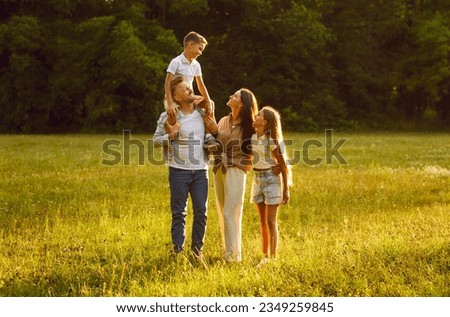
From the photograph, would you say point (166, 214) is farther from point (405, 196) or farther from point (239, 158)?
point (405, 196)

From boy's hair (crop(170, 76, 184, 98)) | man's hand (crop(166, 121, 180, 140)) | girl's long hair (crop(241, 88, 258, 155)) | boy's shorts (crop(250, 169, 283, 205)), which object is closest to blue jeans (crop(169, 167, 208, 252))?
man's hand (crop(166, 121, 180, 140))

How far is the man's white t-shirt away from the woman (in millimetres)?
265

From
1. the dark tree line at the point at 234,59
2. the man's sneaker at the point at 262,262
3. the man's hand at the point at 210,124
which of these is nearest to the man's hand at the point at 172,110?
the man's hand at the point at 210,124

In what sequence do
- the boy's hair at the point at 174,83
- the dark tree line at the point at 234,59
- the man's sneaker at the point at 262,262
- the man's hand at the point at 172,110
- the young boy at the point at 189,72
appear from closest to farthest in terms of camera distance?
the man's sneaker at the point at 262,262
the man's hand at the point at 172,110
the young boy at the point at 189,72
the boy's hair at the point at 174,83
the dark tree line at the point at 234,59

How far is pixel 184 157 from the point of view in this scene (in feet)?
25.9

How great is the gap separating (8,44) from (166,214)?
37683 mm

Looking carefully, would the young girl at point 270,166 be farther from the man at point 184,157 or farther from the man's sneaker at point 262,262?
the man at point 184,157

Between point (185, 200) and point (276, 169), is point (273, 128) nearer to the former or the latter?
point (276, 169)

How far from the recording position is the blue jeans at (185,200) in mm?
7891

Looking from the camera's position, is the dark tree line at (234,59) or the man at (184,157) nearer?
the man at (184,157)

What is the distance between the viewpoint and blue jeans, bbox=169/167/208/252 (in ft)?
25.9

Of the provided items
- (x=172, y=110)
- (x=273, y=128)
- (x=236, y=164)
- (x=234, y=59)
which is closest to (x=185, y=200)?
(x=236, y=164)

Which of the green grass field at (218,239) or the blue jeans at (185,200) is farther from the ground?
the blue jeans at (185,200)

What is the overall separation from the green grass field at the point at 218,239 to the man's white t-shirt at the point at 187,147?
114cm
